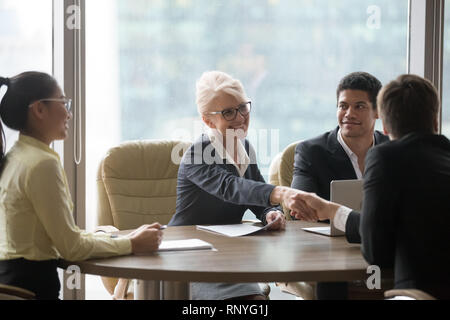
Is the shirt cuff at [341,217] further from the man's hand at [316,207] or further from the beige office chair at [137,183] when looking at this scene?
the beige office chair at [137,183]

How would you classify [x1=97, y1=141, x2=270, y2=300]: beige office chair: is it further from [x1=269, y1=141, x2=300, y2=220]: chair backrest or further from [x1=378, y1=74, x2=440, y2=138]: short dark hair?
[x1=378, y1=74, x2=440, y2=138]: short dark hair

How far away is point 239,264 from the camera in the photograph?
1682 mm

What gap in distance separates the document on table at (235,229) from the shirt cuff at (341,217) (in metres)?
0.32

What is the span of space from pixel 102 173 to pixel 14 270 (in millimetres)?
1269

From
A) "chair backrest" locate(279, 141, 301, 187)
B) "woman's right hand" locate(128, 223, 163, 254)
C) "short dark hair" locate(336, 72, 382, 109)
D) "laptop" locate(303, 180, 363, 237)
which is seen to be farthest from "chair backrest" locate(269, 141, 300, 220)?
"woman's right hand" locate(128, 223, 163, 254)

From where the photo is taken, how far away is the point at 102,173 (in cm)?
297

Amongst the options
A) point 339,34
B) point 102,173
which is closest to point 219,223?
point 102,173

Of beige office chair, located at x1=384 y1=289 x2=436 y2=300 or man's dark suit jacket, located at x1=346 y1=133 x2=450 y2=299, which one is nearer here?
beige office chair, located at x1=384 y1=289 x2=436 y2=300

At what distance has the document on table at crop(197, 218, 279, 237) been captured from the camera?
Answer: 2.23 metres

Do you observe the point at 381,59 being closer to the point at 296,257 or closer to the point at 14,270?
the point at 296,257

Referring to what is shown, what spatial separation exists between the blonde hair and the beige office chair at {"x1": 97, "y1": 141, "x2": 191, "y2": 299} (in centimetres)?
58

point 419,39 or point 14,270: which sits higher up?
point 419,39

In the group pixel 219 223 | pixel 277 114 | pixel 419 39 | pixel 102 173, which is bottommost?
pixel 219 223
